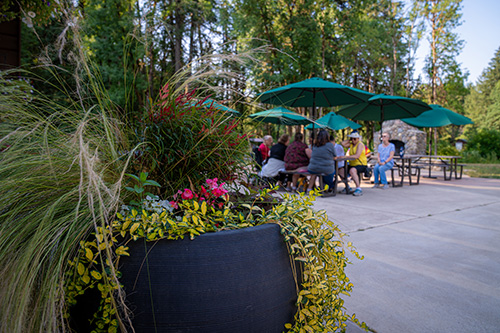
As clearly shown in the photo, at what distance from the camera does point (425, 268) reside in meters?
2.53

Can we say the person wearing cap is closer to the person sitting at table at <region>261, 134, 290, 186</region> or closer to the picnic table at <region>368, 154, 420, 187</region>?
the picnic table at <region>368, 154, 420, 187</region>

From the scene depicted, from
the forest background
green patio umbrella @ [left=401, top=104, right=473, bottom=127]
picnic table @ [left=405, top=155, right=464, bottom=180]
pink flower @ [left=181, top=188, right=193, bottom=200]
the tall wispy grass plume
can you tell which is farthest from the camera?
the forest background

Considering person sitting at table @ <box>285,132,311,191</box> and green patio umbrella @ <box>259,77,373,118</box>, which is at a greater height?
green patio umbrella @ <box>259,77,373,118</box>

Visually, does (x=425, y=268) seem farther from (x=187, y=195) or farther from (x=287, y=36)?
(x=287, y=36)

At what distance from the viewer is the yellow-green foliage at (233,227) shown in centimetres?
112

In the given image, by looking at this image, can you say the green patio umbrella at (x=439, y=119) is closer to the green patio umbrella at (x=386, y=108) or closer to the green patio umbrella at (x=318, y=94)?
the green patio umbrella at (x=386, y=108)

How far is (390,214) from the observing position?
14.9 feet

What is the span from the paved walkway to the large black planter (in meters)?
0.50

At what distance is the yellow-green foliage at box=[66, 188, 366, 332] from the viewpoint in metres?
1.12

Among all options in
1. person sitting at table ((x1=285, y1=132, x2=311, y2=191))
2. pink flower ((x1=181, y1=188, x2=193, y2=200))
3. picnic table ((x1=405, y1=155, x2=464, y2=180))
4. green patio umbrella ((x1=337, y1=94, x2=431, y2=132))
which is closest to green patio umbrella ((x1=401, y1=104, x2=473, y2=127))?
picnic table ((x1=405, y1=155, x2=464, y2=180))

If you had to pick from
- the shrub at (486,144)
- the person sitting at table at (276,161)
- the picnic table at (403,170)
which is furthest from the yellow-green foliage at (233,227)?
the shrub at (486,144)

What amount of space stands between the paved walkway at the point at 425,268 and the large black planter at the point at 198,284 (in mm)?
501

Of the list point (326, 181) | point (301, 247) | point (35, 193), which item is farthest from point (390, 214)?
point (35, 193)

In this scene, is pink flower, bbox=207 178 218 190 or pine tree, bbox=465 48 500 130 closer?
pink flower, bbox=207 178 218 190
